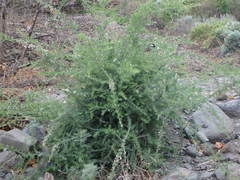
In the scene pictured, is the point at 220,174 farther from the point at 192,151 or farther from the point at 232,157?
the point at 192,151

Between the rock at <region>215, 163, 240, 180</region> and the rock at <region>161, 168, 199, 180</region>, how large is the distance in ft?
0.45

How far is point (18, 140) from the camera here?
264 centimetres

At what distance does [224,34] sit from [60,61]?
13.5 ft

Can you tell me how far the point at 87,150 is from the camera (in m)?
2.52

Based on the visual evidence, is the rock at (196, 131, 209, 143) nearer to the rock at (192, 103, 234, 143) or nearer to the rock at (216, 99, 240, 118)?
the rock at (192, 103, 234, 143)

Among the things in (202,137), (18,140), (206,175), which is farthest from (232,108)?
(18,140)

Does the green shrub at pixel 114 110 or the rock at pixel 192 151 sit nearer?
the green shrub at pixel 114 110

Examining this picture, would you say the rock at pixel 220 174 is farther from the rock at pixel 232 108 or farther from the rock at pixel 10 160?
the rock at pixel 10 160

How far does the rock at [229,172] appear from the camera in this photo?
2340mm

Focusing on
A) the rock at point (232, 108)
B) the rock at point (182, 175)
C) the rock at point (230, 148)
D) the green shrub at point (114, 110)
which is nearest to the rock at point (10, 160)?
the green shrub at point (114, 110)

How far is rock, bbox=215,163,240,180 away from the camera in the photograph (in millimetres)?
2340

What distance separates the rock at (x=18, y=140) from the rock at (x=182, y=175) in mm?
887

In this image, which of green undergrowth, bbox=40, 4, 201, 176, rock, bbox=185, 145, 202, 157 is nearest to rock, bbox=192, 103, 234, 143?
rock, bbox=185, 145, 202, 157

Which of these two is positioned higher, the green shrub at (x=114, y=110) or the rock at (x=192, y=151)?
the green shrub at (x=114, y=110)
